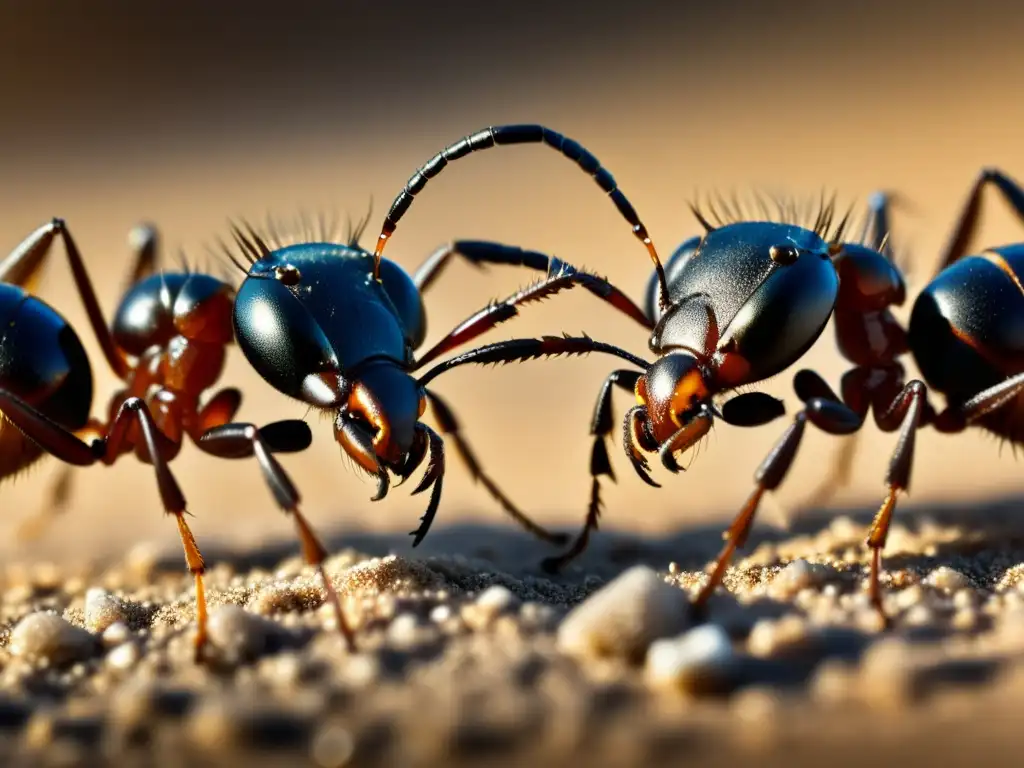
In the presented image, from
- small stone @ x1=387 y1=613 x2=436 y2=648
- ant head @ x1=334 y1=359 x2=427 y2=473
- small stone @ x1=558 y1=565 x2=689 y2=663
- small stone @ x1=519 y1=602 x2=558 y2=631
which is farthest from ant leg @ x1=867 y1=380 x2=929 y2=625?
ant head @ x1=334 y1=359 x2=427 y2=473

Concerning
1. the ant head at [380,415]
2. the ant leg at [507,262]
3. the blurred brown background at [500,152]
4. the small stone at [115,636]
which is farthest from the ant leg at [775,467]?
the blurred brown background at [500,152]

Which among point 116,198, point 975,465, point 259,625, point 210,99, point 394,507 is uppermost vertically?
point 210,99

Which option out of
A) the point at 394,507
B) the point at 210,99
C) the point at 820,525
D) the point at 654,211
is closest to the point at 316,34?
the point at 210,99

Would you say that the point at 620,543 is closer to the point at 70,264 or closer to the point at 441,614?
the point at 441,614

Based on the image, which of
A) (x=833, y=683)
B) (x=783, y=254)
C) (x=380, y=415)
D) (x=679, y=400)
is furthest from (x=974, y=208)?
(x=833, y=683)

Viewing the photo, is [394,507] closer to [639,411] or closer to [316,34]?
[639,411]

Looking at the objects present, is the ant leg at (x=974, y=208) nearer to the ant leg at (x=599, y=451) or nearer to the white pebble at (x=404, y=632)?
the ant leg at (x=599, y=451)

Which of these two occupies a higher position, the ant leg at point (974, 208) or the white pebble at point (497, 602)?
the ant leg at point (974, 208)
